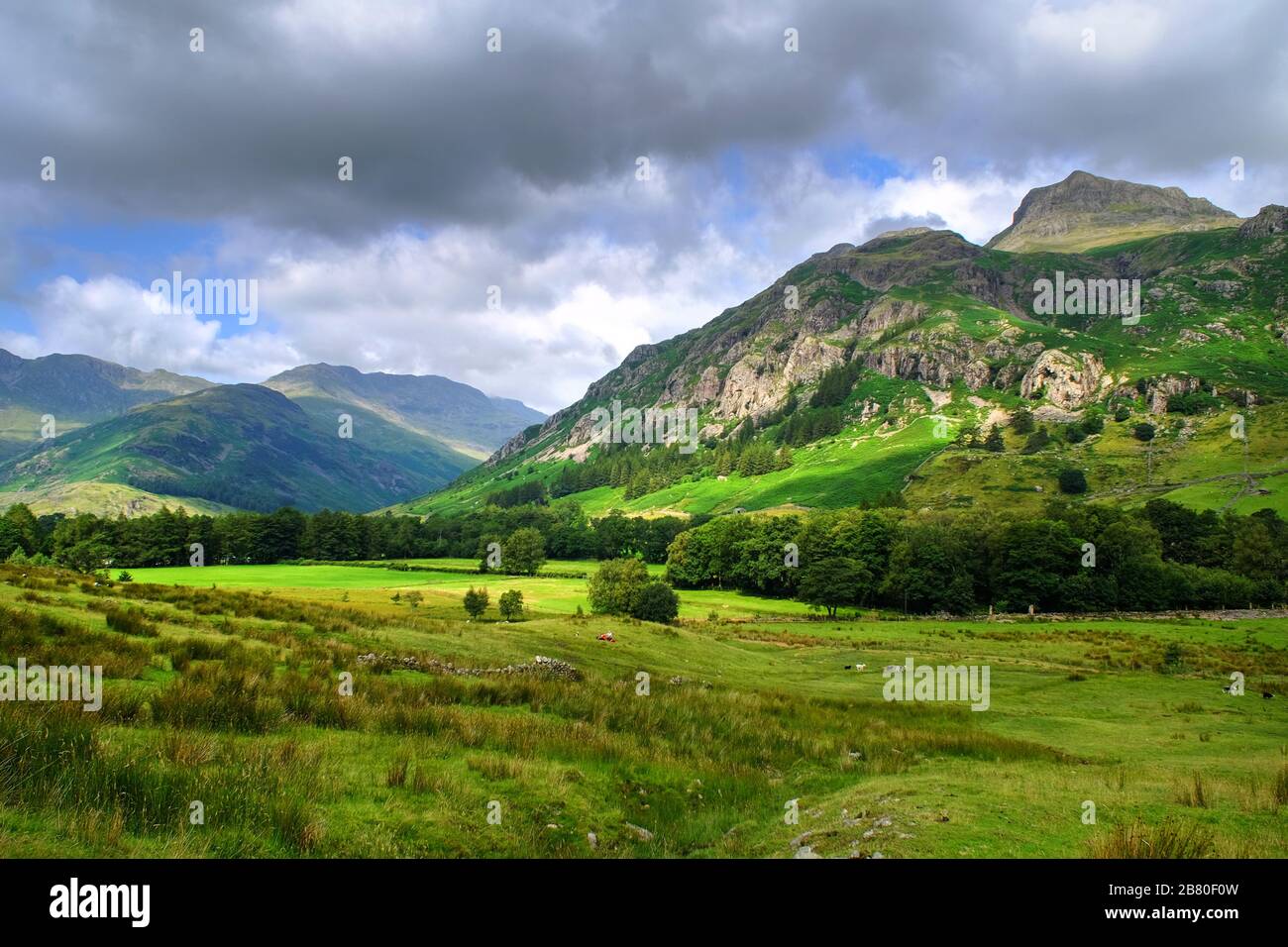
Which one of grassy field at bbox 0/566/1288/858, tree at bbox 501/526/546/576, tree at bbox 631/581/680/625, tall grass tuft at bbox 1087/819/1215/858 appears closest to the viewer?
grassy field at bbox 0/566/1288/858

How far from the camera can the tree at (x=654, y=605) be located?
71062mm

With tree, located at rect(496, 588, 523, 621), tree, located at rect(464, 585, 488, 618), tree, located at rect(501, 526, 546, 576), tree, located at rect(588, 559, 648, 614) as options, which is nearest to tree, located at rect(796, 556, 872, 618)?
tree, located at rect(588, 559, 648, 614)

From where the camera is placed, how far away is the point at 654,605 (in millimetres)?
71375

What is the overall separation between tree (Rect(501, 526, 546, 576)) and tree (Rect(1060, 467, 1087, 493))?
13698 cm

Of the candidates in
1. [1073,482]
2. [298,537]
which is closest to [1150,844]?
[298,537]

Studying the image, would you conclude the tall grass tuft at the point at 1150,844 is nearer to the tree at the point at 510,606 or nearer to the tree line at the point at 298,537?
the tree at the point at 510,606

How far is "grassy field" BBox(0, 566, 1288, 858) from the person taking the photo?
7.31 meters

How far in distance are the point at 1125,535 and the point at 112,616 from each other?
10959cm

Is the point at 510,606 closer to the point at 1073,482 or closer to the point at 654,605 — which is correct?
the point at 654,605

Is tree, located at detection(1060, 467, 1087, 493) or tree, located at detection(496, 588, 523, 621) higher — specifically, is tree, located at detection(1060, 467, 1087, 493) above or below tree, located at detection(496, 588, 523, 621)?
above

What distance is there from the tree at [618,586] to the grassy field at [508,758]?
137 feet

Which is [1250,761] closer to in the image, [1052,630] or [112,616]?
[112,616]

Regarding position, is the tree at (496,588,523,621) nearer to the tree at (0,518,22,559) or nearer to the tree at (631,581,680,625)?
the tree at (631,581,680,625)

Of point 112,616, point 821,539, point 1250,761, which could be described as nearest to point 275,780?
point 112,616
